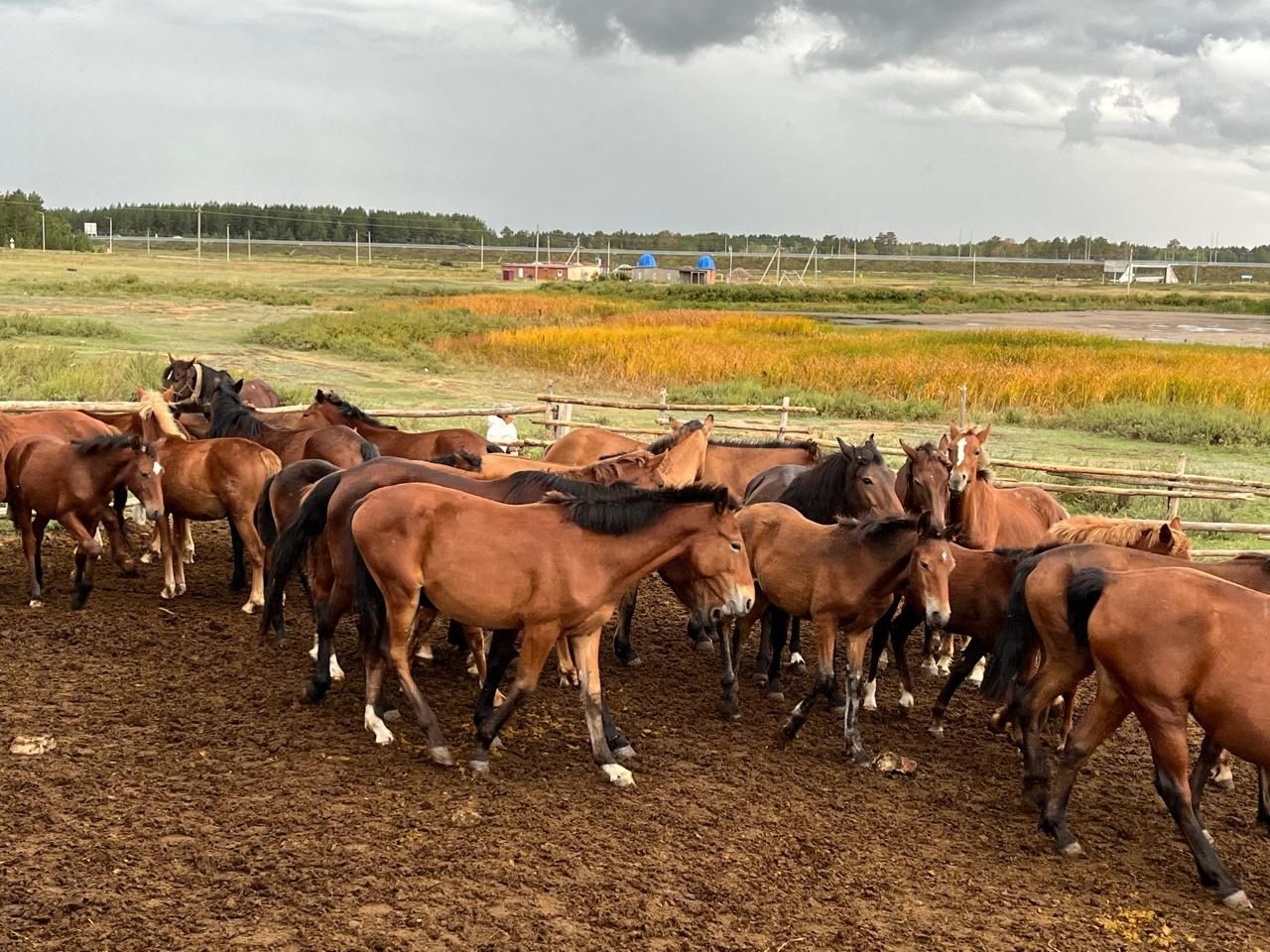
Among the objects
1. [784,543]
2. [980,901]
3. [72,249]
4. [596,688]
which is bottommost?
[980,901]

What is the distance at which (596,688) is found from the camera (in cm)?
607

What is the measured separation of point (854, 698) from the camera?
663cm

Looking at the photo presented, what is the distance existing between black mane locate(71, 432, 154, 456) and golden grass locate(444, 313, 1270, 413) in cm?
1783

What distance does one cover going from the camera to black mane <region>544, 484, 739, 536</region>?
6.00 m

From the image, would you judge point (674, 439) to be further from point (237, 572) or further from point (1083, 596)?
point (237, 572)

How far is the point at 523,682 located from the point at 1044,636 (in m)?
2.80

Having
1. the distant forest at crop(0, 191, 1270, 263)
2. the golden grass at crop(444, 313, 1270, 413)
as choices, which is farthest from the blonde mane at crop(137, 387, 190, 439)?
the distant forest at crop(0, 191, 1270, 263)

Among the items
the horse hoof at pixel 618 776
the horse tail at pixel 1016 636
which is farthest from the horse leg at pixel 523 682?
the horse tail at pixel 1016 636

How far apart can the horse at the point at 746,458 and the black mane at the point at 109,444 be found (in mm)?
4655

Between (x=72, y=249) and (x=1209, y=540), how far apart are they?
95.4 metres

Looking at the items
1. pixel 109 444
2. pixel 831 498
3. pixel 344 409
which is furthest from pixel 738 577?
pixel 344 409

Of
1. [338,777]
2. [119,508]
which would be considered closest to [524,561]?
[338,777]

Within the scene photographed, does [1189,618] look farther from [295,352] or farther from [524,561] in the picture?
[295,352]

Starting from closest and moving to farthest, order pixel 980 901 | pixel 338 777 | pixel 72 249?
pixel 980 901, pixel 338 777, pixel 72 249
